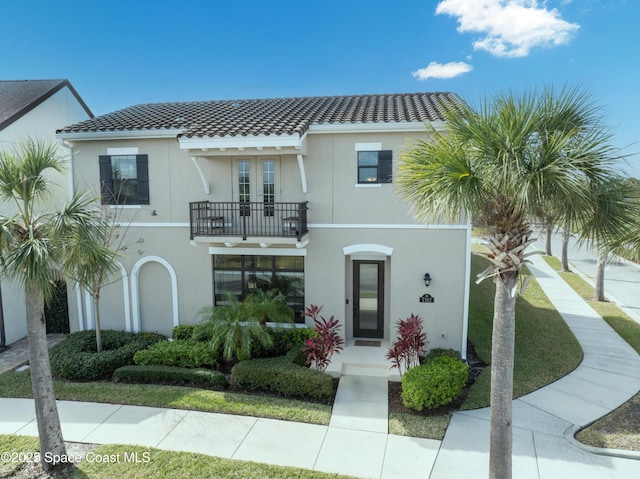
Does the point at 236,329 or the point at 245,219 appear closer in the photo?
the point at 236,329

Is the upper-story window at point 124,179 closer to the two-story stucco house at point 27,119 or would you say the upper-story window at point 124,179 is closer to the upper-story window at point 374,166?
the two-story stucco house at point 27,119

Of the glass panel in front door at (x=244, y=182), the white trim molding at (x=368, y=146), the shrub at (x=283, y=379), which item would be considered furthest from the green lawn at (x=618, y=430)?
the glass panel in front door at (x=244, y=182)

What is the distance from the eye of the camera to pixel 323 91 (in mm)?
15883

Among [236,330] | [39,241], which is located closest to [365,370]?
[236,330]

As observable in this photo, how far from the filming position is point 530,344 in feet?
39.7

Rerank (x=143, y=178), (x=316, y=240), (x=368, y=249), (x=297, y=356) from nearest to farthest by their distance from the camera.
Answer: (x=297, y=356)
(x=368, y=249)
(x=316, y=240)
(x=143, y=178)

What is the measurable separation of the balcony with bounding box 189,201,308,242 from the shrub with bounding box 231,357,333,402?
3.64 meters

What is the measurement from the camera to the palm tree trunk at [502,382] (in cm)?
536

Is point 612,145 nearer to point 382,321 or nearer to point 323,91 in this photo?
point 382,321

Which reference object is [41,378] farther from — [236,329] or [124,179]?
[124,179]

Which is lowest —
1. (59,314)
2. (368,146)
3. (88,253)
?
(59,314)

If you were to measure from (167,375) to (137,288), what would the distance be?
4000 mm

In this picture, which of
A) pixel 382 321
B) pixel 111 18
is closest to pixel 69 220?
pixel 382 321

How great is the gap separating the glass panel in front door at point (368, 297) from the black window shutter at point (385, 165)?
2.79 metres
